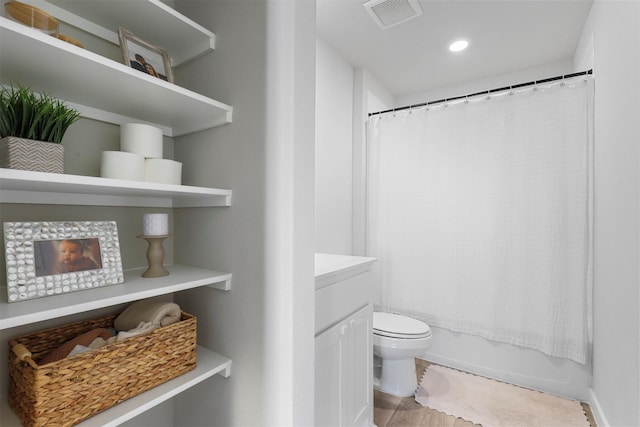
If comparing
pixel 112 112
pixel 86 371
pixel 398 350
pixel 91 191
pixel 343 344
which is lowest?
pixel 398 350

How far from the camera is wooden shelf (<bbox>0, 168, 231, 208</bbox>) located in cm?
64

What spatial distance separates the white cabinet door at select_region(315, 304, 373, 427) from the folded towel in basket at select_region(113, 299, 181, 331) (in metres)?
0.52

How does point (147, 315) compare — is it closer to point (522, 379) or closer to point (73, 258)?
point (73, 258)

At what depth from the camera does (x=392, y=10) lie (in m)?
1.83

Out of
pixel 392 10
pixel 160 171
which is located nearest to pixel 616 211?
pixel 392 10

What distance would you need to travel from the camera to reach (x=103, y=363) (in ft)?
2.48

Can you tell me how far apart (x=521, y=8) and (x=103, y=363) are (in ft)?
8.56

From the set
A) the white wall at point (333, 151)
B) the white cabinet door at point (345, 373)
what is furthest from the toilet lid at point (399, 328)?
the white wall at point (333, 151)

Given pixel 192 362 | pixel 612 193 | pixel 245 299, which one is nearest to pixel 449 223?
pixel 612 193

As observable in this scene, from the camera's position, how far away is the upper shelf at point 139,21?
0.89m

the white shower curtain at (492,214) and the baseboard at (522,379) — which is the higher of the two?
the white shower curtain at (492,214)

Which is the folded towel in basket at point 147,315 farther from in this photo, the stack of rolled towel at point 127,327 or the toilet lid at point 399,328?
the toilet lid at point 399,328

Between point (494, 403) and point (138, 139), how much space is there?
2.41 meters

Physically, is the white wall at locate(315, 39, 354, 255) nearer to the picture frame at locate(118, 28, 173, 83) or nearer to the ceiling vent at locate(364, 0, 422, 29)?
the ceiling vent at locate(364, 0, 422, 29)
